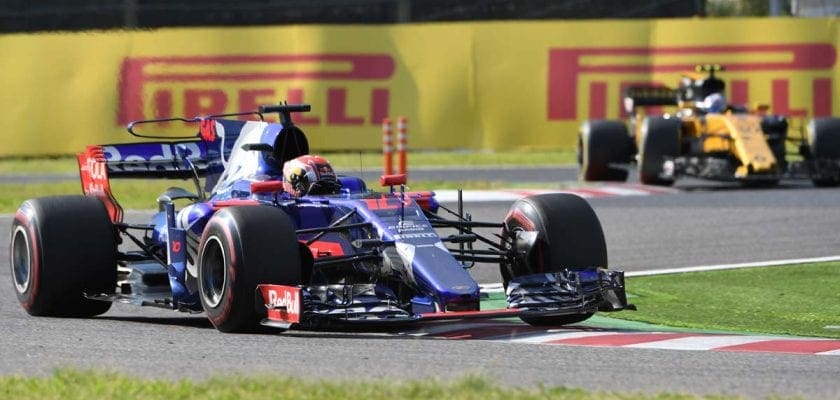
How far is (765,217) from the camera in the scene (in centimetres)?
1905

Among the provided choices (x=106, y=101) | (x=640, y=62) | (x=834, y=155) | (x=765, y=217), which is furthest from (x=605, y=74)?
(x=765, y=217)

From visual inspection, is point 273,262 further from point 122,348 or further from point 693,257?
point 693,257

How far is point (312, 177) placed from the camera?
11227 millimetres

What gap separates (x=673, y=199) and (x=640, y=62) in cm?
825

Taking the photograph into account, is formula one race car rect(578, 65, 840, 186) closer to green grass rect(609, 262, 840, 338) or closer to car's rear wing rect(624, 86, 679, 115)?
car's rear wing rect(624, 86, 679, 115)

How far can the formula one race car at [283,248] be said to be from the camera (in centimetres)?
1003

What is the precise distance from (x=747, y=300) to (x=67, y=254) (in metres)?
4.96

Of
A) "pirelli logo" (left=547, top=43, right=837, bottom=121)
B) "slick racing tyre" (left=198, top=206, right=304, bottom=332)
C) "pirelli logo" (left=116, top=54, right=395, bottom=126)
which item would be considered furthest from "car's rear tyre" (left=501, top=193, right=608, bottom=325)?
"pirelli logo" (left=547, top=43, right=837, bottom=121)

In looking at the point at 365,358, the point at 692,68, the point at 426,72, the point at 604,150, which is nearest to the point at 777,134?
the point at 604,150

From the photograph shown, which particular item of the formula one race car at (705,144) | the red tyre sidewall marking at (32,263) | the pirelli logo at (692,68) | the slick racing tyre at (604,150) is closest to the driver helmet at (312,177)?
the red tyre sidewall marking at (32,263)

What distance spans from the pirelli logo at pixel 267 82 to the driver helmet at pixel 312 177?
16.7 meters

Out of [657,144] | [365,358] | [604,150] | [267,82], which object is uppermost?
[267,82]

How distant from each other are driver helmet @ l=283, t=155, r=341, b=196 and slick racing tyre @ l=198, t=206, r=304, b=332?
986 millimetres

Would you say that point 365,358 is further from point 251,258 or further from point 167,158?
point 167,158
